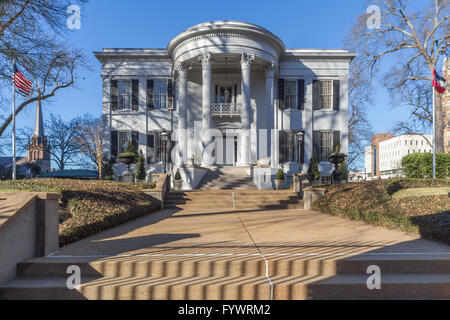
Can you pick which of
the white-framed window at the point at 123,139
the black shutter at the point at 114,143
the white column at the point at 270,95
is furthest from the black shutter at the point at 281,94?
the black shutter at the point at 114,143

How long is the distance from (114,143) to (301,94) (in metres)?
14.3

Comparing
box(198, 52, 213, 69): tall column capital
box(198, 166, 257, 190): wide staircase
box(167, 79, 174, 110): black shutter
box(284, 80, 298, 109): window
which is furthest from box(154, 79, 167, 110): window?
box(284, 80, 298, 109): window

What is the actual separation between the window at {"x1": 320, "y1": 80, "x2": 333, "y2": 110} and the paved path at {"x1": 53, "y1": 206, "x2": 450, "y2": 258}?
50.2 ft

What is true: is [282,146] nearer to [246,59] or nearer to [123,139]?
[246,59]

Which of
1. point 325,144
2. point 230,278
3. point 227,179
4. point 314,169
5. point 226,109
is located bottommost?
point 230,278

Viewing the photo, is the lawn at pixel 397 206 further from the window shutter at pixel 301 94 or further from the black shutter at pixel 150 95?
the black shutter at pixel 150 95

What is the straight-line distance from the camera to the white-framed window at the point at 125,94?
20109mm

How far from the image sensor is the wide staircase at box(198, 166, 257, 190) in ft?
47.7

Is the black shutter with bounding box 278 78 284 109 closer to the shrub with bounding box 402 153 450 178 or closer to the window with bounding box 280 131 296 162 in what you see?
the window with bounding box 280 131 296 162

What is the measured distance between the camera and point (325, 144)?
66.0 ft

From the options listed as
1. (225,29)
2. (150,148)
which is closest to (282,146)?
(225,29)

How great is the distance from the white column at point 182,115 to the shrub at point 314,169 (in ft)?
28.6
